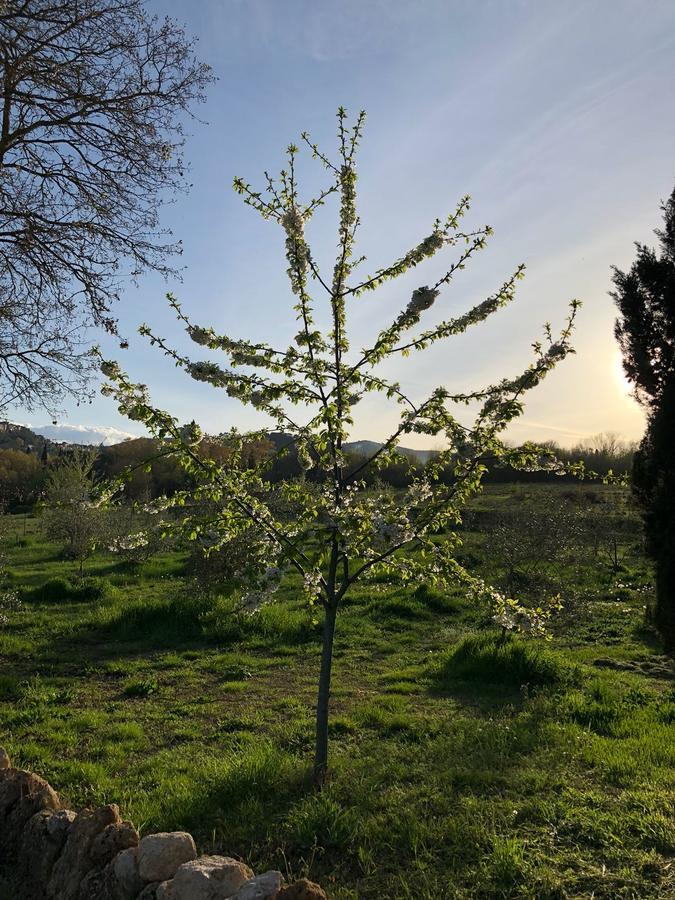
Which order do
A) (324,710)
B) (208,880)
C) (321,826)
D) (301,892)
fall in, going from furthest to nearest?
(324,710)
(321,826)
(208,880)
(301,892)

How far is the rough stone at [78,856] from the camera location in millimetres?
3277

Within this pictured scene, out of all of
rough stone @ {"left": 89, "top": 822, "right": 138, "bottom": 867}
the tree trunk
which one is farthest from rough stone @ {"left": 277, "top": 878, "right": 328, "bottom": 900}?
the tree trunk

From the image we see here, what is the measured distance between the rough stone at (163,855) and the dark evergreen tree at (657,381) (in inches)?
235

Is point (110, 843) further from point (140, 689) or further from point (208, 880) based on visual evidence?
point (140, 689)

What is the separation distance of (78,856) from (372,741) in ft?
10.6

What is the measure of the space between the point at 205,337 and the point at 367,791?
394cm

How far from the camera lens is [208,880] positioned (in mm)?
2877

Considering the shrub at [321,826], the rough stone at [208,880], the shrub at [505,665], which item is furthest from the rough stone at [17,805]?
the shrub at [505,665]

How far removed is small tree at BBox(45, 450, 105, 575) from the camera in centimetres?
1870

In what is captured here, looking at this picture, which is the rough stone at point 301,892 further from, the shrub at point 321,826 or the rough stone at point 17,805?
the rough stone at point 17,805

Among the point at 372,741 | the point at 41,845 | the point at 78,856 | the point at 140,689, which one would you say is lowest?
the point at 140,689

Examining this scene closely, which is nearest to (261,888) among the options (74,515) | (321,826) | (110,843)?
(110,843)

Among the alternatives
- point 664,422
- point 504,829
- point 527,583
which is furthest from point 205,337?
point 527,583

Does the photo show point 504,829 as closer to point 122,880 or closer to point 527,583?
point 122,880
